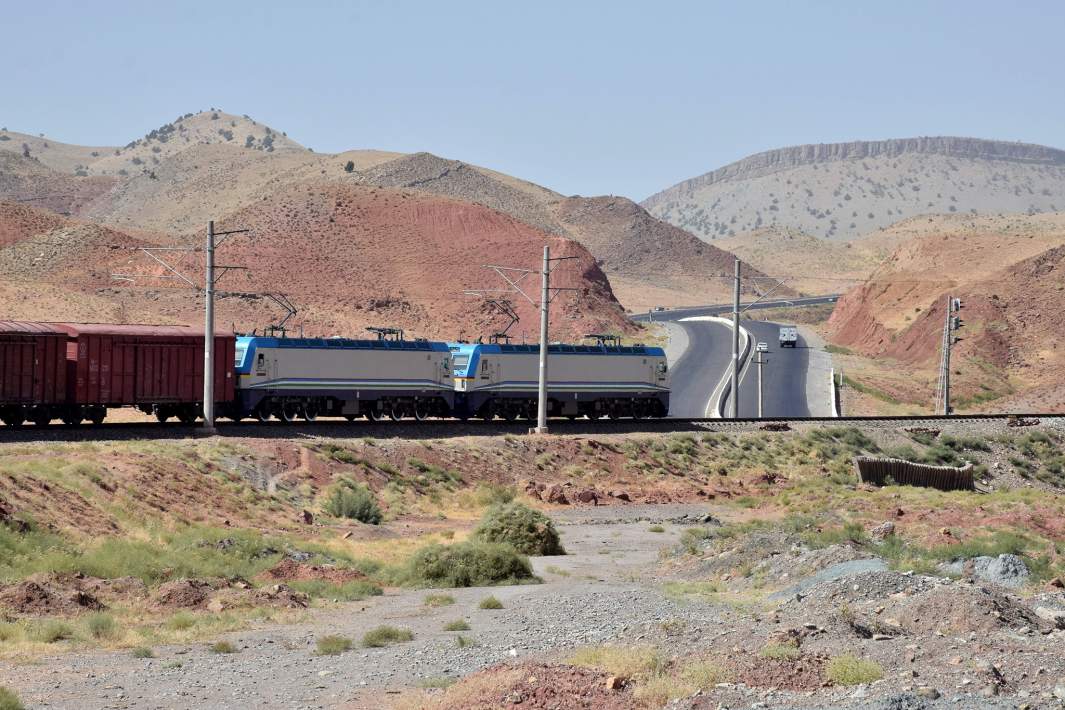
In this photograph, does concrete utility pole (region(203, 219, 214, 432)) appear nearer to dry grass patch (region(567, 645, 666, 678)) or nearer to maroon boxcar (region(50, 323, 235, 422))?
maroon boxcar (region(50, 323, 235, 422))

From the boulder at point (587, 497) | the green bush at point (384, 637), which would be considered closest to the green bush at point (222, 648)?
the green bush at point (384, 637)

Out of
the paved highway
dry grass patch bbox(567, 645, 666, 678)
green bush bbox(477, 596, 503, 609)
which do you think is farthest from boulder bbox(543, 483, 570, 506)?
the paved highway

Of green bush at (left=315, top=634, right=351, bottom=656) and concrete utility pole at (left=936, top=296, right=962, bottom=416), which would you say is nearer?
green bush at (left=315, top=634, right=351, bottom=656)

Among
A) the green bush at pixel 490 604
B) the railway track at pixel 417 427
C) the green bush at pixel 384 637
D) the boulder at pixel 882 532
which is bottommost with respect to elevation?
the green bush at pixel 490 604

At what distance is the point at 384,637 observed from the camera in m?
21.7

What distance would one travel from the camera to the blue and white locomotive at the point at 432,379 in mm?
52125

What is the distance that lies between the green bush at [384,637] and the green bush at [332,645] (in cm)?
32

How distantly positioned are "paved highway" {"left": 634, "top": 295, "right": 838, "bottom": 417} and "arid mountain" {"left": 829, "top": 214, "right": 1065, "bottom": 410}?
8452 millimetres

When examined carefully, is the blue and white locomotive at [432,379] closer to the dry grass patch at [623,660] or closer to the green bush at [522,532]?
the green bush at [522,532]

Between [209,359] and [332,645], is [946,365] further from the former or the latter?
[332,645]

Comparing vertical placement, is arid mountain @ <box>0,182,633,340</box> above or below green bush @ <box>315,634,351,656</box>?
above

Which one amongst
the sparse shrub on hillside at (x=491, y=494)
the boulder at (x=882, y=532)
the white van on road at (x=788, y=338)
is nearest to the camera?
the boulder at (x=882, y=532)

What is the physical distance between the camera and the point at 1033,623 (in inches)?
760

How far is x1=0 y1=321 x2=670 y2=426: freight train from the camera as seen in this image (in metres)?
45.5
